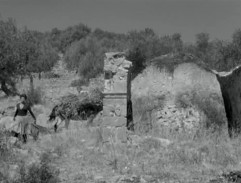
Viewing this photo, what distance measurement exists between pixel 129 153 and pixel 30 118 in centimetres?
328

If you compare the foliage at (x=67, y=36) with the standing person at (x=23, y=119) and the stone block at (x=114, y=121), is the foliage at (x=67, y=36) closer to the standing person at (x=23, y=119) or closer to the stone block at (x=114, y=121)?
the standing person at (x=23, y=119)

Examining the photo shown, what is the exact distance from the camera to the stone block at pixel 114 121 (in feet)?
33.1

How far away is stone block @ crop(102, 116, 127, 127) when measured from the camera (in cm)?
1010

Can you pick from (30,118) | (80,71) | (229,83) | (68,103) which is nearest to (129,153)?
(30,118)

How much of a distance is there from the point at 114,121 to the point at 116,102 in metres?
0.49

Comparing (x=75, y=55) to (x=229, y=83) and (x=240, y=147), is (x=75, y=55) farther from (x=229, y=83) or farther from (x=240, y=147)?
(x=240, y=147)

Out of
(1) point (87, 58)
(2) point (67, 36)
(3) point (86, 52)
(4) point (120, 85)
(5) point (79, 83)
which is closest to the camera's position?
(4) point (120, 85)

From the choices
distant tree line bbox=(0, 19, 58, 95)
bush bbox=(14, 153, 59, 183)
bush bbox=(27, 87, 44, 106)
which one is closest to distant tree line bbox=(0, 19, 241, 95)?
distant tree line bbox=(0, 19, 58, 95)

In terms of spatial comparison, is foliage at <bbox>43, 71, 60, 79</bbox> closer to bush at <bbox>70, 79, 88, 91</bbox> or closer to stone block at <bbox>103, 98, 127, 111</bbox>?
bush at <bbox>70, 79, 88, 91</bbox>

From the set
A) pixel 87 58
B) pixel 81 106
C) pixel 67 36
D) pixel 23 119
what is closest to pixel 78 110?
pixel 81 106

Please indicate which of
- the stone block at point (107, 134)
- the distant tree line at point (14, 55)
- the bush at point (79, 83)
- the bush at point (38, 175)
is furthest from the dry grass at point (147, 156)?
the bush at point (79, 83)

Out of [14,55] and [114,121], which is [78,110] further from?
[114,121]

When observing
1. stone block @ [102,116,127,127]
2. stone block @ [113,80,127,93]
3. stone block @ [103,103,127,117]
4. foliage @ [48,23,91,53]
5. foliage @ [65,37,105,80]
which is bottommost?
stone block @ [102,116,127,127]

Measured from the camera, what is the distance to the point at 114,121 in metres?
10.1
